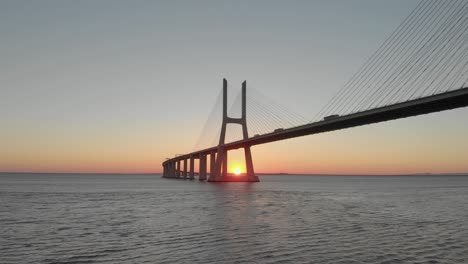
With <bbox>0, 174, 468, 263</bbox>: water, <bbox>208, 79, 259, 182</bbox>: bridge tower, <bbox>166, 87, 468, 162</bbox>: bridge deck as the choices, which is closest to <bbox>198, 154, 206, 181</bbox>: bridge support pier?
<bbox>208, 79, 259, 182</bbox>: bridge tower

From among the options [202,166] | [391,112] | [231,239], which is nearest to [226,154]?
[202,166]

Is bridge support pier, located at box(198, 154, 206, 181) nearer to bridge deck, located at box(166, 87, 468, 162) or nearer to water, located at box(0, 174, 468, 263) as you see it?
bridge deck, located at box(166, 87, 468, 162)

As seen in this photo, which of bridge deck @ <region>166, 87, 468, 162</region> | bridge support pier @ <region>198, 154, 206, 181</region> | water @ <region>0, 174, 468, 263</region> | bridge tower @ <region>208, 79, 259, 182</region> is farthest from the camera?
bridge support pier @ <region>198, 154, 206, 181</region>

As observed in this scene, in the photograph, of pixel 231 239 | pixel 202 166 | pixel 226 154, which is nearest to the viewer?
pixel 231 239

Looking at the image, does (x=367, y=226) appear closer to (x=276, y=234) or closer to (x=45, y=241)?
(x=276, y=234)

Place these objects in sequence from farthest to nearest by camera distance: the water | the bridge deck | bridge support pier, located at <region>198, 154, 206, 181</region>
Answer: bridge support pier, located at <region>198, 154, 206, 181</region> → the bridge deck → the water

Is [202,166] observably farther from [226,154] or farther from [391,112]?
[391,112]

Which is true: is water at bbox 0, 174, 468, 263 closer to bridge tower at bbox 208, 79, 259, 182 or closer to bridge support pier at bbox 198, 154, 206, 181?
bridge tower at bbox 208, 79, 259, 182

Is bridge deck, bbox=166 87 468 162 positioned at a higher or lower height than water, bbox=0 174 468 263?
higher

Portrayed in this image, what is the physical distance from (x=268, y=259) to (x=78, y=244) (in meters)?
7.70

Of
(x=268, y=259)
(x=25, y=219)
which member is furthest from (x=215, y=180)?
(x=268, y=259)

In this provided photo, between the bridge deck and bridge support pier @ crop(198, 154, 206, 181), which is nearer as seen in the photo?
the bridge deck

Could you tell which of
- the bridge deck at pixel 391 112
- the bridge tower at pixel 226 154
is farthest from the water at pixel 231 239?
the bridge tower at pixel 226 154

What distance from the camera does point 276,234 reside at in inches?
873
